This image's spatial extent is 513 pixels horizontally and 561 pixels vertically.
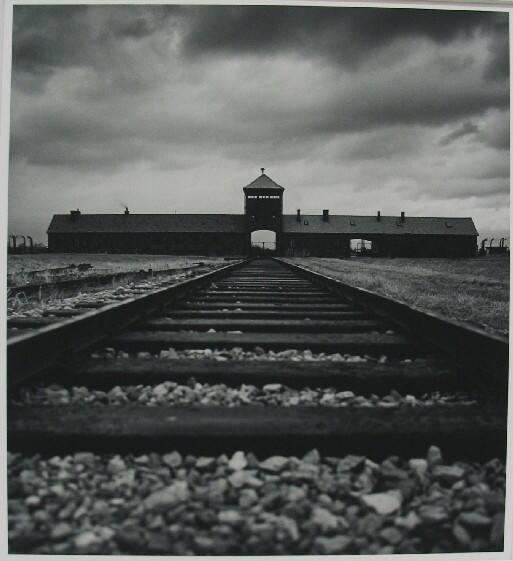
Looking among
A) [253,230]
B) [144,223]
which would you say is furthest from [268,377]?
[144,223]

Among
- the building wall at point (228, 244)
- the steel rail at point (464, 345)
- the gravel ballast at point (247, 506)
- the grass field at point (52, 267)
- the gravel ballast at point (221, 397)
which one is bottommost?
the gravel ballast at point (247, 506)

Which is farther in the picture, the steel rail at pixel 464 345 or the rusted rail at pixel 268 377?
the steel rail at pixel 464 345

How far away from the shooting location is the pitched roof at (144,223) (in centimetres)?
5419

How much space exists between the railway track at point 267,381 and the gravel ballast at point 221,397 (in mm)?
17

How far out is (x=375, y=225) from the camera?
55969 millimetres

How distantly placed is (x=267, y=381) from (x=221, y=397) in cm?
26

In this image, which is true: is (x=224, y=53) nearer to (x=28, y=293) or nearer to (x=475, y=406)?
(x=475, y=406)

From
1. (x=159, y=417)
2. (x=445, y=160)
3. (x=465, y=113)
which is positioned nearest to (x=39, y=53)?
(x=159, y=417)

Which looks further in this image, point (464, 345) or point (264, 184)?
point (264, 184)

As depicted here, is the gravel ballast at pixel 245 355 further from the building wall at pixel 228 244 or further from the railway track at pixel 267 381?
the building wall at pixel 228 244

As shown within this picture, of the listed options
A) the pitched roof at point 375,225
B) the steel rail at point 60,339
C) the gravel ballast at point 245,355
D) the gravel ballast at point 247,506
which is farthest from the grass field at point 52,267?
A: the pitched roof at point 375,225

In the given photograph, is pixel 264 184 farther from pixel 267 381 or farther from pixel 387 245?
pixel 267 381

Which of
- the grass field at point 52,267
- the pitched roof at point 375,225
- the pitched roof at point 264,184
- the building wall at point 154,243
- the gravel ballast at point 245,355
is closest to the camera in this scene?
the gravel ballast at point 245,355

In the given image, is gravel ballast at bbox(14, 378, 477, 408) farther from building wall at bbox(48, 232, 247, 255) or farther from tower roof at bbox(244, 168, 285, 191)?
tower roof at bbox(244, 168, 285, 191)
